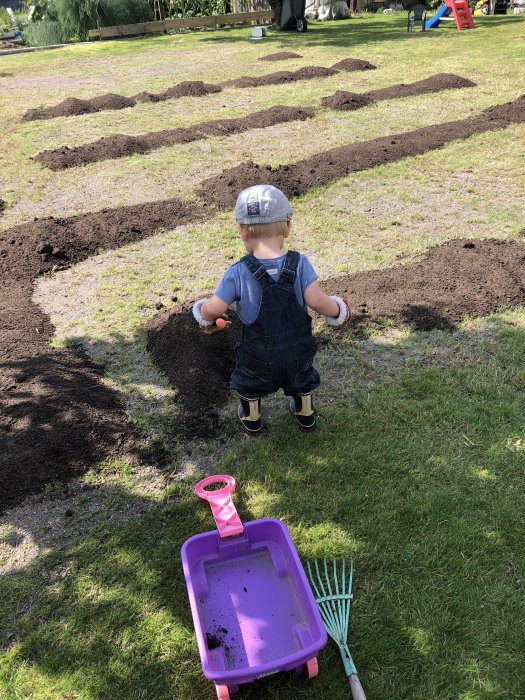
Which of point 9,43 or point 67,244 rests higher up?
point 9,43

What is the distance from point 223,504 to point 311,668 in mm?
1027

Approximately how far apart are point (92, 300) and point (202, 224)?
2109 mm

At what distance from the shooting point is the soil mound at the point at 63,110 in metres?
12.5

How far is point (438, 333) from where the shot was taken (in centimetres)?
514

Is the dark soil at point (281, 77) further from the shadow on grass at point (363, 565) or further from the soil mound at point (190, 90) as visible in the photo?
the shadow on grass at point (363, 565)

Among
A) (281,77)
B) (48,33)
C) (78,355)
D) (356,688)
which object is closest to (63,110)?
(281,77)

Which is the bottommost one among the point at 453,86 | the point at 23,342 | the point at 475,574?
the point at 475,574

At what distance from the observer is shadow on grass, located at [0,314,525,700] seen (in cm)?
273

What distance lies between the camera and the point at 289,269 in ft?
10.8

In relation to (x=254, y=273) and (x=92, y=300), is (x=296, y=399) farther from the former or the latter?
(x=92, y=300)

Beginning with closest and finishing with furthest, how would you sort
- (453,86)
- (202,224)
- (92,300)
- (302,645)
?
(302,645), (92,300), (202,224), (453,86)

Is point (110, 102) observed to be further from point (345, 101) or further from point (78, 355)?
point (78, 355)

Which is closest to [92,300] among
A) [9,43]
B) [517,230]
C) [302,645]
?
[302,645]

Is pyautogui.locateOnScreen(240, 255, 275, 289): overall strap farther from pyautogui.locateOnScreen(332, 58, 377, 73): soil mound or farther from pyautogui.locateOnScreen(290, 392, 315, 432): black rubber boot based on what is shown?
pyautogui.locateOnScreen(332, 58, 377, 73): soil mound
